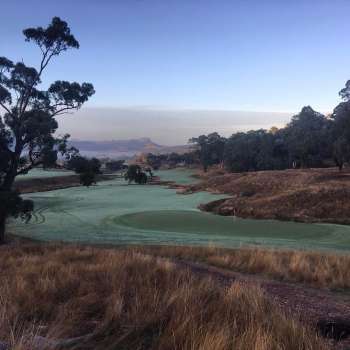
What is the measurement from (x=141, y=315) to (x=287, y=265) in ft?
32.5

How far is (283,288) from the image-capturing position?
1095cm

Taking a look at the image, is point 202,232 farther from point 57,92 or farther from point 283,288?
point 283,288

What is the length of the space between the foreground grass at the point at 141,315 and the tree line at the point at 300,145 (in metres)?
55.4

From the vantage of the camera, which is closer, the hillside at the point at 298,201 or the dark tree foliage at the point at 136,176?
the hillside at the point at 298,201

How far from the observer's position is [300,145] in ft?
287

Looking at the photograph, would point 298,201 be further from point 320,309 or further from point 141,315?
point 141,315

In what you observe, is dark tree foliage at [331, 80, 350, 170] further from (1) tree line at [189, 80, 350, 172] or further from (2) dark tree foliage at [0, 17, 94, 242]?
(2) dark tree foliage at [0, 17, 94, 242]

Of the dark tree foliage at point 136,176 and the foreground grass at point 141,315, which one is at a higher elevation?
the foreground grass at point 141,315

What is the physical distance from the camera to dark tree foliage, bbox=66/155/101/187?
26156 millimetres

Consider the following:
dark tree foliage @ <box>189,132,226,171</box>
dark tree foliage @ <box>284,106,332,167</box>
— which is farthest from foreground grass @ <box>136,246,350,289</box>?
dark tree foliage @ <box>189,132,226,171</box>

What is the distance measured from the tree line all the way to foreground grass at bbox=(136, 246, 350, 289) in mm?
46018

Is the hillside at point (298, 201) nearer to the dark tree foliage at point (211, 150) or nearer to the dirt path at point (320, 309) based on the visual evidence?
the dirt path at point (320, 309)

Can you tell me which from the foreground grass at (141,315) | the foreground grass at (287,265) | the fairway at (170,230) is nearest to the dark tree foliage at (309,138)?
the fairway at (170,230)

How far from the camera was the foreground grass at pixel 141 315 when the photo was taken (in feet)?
16.2
